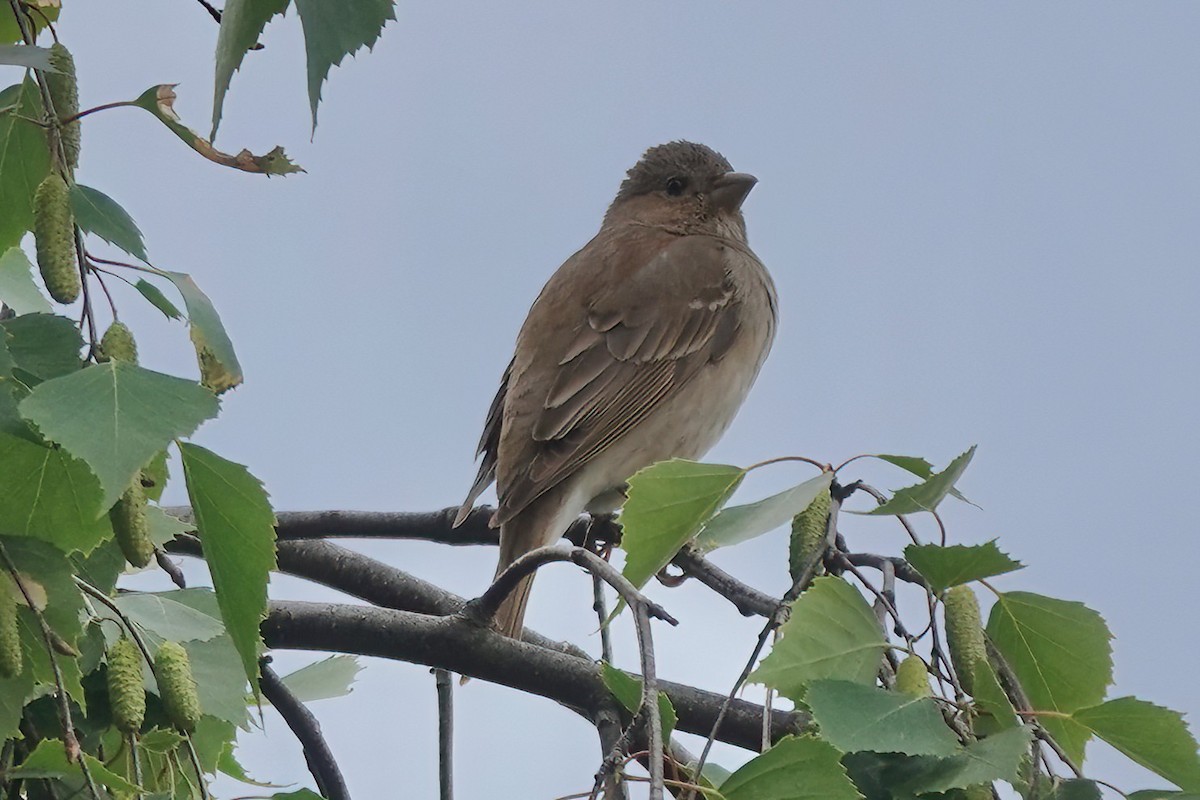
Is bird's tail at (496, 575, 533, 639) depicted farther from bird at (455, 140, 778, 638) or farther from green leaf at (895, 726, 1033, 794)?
green leaf at (895, 726, 1033, 794)

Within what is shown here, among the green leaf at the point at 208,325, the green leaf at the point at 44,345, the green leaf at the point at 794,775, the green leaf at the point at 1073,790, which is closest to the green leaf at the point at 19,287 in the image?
the green leaf at the point at 208,325

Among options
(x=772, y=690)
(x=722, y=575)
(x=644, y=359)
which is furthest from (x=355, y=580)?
(x=772, y=690)

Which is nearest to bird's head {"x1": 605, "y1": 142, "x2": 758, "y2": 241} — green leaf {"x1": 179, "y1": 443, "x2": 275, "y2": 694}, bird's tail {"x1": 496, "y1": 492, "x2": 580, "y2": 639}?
bird's tail {"x1": 496, "y1": 492, "x2": 580, "y2": 639}

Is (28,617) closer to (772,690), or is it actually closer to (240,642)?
(240,642)

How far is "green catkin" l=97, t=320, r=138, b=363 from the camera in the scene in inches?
58.6

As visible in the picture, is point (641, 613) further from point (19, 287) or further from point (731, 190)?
point (731, 190)

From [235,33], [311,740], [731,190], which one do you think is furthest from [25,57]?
[731,190]

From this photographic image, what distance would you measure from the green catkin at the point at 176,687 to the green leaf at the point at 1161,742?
37.3 inches

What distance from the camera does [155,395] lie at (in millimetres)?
1294

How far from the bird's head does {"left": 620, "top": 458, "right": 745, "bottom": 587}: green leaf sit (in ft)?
10.8

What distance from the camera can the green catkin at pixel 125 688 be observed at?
140cm

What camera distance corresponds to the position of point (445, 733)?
2689mm

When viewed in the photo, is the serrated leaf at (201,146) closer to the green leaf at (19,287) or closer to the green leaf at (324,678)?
the green leaf at (19,287)

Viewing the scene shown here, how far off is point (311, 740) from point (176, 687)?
1.09 m
